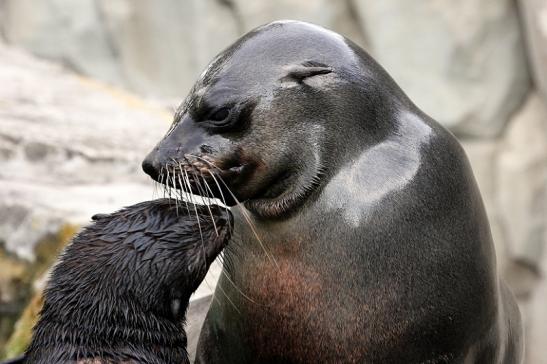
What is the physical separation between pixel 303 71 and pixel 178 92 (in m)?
11.0

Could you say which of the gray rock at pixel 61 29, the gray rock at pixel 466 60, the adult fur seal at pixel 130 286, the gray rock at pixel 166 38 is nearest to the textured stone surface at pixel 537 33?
the gray rock at pixel 466 60

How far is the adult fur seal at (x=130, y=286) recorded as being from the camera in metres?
3.29

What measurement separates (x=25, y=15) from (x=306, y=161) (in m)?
11.7

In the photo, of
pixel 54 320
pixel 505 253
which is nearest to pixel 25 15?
pixel 505 253

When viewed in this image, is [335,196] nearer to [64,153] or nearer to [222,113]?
[222,113]

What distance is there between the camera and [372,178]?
10.4 feet

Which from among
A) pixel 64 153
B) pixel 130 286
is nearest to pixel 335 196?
pixel 130 286

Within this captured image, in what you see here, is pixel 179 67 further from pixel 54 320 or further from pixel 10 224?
pixel 54 320

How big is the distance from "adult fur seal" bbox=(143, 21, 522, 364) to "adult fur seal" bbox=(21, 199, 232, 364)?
27 centimetres

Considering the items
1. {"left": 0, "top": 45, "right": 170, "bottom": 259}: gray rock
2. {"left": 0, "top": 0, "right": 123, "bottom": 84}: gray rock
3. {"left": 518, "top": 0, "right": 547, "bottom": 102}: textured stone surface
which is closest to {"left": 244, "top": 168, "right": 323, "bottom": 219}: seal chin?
{"left": 0, "top": 45, "right": 170, "bottom": 259}: gray rock

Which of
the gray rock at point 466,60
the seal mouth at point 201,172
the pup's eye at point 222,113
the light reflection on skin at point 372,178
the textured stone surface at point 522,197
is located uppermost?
the pup's eye at point 222,113

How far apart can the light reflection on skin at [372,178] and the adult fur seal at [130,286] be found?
47 centimetres

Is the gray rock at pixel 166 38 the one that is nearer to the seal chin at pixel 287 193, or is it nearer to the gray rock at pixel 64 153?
the gray rock at pixel 64 153

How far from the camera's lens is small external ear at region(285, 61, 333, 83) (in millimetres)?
3133
